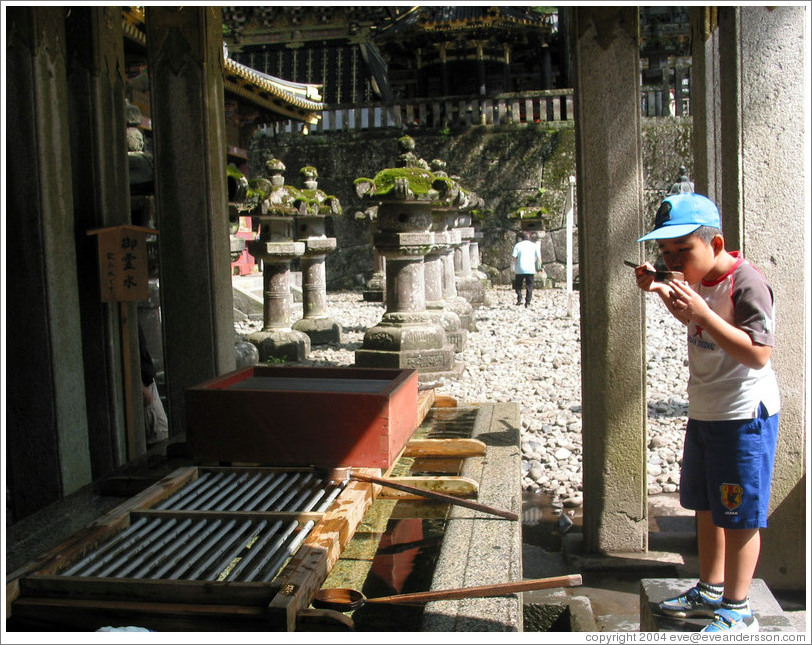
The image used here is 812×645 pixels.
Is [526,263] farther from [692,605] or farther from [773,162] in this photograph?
[692,605]

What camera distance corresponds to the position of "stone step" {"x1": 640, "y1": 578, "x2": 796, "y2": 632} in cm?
242

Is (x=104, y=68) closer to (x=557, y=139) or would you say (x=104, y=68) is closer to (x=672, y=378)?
(x=672, y=378)

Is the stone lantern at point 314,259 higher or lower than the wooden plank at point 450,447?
higher

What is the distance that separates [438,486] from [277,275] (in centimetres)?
731

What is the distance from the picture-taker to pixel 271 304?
10.1 meters

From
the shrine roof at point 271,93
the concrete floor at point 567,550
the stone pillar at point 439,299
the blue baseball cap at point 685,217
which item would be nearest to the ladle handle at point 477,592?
the concrete floor at point 567,550

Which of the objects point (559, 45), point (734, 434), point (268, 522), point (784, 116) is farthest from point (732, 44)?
point (559, 45)

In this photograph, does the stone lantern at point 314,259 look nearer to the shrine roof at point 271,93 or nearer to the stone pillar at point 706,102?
the shrine roof at point 271,93

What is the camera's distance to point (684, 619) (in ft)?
8.09

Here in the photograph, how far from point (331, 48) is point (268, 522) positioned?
2268 centimetres

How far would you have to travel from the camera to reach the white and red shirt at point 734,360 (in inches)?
92.4

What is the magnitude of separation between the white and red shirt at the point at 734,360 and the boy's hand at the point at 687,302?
12 cm

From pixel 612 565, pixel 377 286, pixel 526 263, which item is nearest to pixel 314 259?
pixel 526 263

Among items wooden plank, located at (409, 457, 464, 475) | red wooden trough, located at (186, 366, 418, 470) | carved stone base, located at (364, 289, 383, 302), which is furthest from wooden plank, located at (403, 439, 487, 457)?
carved stone base, located at (364, 289, 383, 302)
